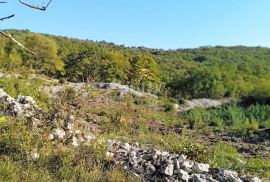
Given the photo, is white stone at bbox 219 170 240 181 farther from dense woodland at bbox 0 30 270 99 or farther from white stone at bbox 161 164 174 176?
dense woodland at bbox 0 30 270 99

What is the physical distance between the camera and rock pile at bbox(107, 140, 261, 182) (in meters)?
6.08

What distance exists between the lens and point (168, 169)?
20.0 ft

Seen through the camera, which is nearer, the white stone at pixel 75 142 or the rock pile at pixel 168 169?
the rock pile at pixel 168 169

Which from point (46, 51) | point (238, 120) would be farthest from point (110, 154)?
point (46, 51)

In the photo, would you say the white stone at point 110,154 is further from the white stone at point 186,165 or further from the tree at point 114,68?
the tree at point 114,68

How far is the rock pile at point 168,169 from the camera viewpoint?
6.08 m

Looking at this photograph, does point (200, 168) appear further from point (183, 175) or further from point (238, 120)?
point (238, 120)

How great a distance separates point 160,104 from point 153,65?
26.1 metres

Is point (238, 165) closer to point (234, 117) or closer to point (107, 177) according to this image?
point (107, 177)

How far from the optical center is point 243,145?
39.3 ft

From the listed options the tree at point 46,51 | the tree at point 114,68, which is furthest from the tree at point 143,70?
the tree at point 46,51

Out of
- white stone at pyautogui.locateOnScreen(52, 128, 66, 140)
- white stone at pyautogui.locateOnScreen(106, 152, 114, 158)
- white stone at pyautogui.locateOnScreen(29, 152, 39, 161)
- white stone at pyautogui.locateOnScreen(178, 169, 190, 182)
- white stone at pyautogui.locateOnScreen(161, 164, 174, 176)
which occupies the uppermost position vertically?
white stone at pyautogui.locateOnScreen(52, 128, 66, 140)

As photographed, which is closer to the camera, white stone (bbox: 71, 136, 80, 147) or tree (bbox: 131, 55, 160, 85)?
white stone (bbox: 71, 136, 80, 147)

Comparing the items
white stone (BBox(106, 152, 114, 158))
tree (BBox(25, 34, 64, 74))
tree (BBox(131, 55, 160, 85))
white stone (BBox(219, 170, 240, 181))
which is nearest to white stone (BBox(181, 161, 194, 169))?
white stone (BBox(219, 170, 240, 181))
